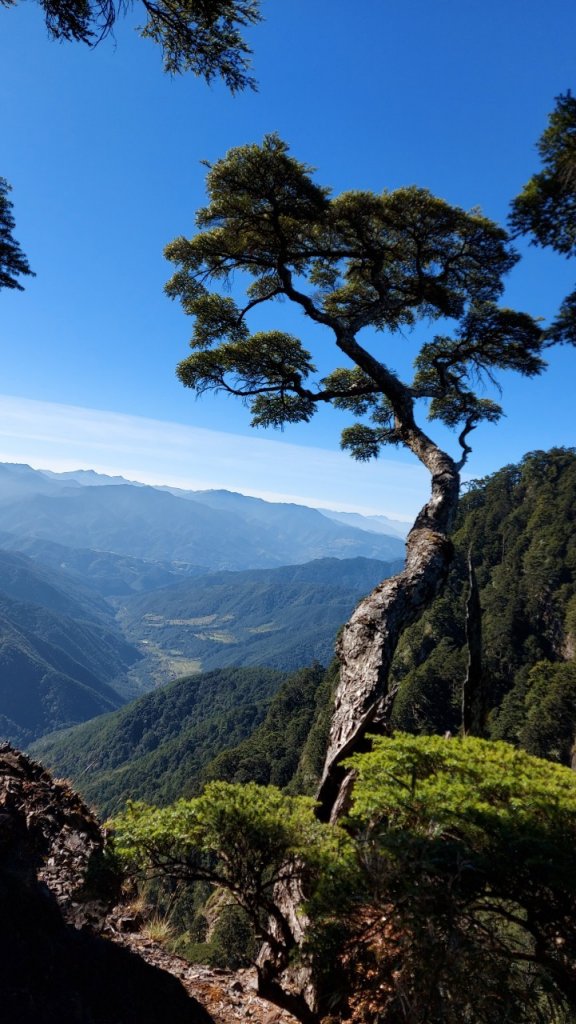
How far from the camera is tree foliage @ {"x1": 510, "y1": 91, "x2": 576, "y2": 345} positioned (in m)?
6.09

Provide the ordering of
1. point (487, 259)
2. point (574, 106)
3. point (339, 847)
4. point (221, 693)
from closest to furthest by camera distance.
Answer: point (339, 847)
point (574, 106)
point (487, 259)
point (221, 693)

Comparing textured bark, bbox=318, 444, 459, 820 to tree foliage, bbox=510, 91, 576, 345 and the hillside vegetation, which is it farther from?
the hillside vegetation

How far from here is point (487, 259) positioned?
312 inches

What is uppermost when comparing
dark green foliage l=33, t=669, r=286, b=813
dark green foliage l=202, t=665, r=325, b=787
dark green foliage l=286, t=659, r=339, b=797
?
dark green foliage l=286, t=659, r=339, b=797

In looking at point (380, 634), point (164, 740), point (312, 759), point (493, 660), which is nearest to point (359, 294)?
point (380, 634)

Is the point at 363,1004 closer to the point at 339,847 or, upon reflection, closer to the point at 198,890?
the point at 339,847

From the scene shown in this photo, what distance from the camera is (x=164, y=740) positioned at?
172 m

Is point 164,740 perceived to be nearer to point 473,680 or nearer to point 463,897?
point 473,680

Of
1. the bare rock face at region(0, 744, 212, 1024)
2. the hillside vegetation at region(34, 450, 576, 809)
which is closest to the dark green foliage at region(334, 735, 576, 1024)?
the bare rock face at region(0, 744, 212, 1024)

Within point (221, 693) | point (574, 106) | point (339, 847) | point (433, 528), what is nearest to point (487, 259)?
point (574, 106)

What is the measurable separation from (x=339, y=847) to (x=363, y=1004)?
0.81 meters

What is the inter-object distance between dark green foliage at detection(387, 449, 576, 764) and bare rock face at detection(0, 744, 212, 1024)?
55833 millimetres

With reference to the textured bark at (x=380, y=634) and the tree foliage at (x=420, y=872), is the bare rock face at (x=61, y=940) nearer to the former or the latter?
the tree foliage at (x=420, y=872)

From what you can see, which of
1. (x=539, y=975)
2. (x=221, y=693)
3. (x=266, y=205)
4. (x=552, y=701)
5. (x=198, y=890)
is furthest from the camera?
(x=221, y=693)
